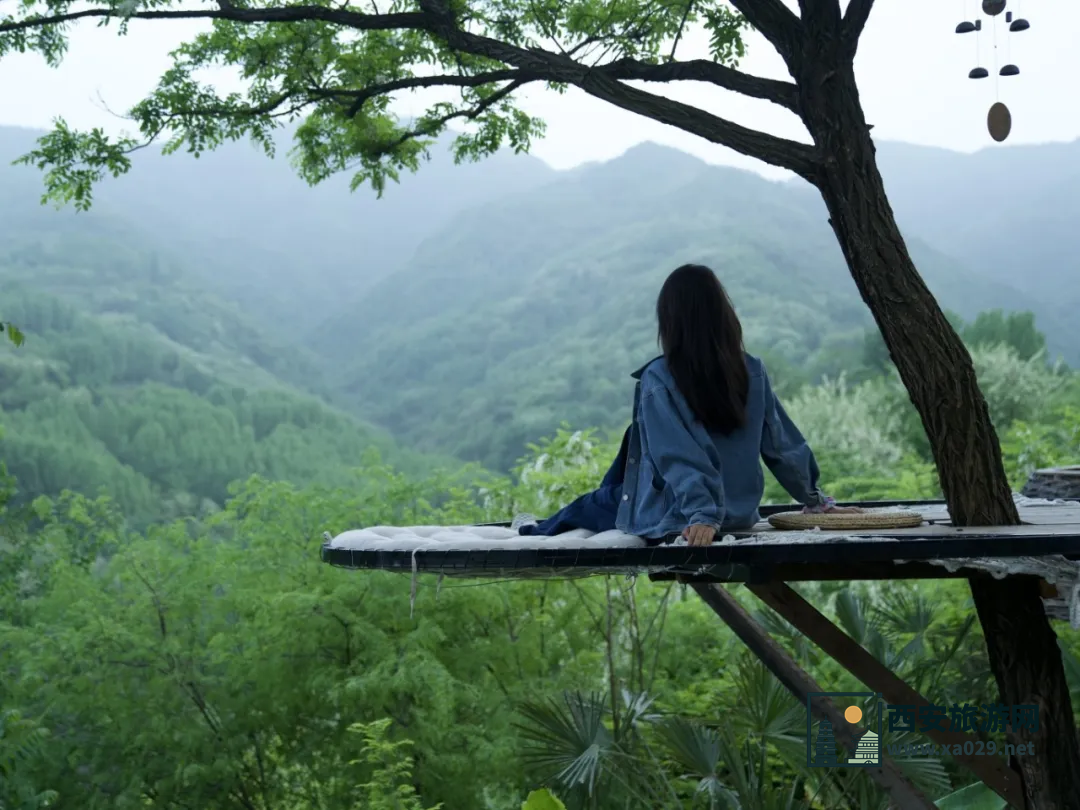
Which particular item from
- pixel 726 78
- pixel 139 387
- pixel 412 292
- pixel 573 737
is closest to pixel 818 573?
pixel 726 78

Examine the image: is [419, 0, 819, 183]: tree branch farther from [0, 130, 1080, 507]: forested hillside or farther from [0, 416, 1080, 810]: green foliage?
[0, 130, 1080, 507]: forested hillside

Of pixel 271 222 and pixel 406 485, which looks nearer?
pixel 406 485

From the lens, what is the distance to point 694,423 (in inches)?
102

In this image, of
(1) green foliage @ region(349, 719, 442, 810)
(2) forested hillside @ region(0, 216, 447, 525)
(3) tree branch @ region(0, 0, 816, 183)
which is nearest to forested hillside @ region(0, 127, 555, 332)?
(2) forested hillside @ region(0, 216, 447, 525)

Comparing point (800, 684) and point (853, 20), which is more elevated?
point (853, 20)

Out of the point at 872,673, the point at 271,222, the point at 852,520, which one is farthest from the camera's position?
the point at 271,222

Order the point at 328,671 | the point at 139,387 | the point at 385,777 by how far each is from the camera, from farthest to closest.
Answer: the point at 139,387, the point at 328,671, the point at 385,777

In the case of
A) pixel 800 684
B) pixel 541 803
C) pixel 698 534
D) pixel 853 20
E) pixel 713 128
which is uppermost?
pixel 853 20

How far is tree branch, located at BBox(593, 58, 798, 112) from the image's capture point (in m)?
2.71

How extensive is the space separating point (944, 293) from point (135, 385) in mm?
25337

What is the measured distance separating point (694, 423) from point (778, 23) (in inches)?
38.6

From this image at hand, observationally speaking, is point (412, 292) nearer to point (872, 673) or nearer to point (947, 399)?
point (872, 673)

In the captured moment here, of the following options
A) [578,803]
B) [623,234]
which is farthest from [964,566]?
[623,234]

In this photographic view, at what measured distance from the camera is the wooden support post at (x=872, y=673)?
2.60 meters
